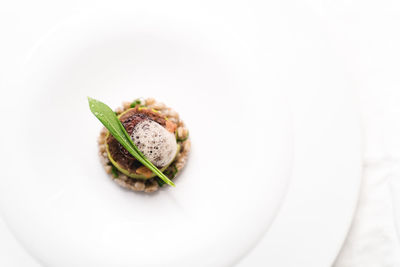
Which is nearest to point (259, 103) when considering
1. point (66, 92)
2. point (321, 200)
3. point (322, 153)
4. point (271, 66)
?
point (271, 66)

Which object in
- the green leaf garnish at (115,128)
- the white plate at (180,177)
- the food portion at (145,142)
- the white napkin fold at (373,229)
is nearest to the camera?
the green leaf garnish at (115,128)

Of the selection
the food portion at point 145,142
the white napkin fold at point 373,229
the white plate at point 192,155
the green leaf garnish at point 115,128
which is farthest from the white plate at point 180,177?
the white napkin fold at point 373,229

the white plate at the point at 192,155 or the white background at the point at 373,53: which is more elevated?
the white background at the point at 373,53

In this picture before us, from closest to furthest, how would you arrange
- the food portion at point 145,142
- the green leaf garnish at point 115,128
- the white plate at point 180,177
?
the green leaf garnish at point 115,128, the food portion at point 145,142, the white plate at point 180,177

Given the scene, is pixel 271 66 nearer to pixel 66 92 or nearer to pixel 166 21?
pixel 166 21

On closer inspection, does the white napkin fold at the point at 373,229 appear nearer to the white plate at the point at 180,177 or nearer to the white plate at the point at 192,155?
the white plate at the point at 192,155

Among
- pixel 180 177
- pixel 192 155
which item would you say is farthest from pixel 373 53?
pixel 180 177

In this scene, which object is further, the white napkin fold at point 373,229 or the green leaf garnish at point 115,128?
the white napkin fold at point 373,229

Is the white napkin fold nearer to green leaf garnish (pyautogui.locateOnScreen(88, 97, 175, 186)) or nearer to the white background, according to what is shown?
the white background

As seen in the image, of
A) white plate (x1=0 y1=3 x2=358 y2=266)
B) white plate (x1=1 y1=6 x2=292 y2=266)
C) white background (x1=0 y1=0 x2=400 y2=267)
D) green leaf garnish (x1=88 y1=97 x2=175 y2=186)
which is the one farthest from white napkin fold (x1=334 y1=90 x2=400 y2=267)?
green leaf garnish (x1=88 y1=97 x2=175 y2=186)
